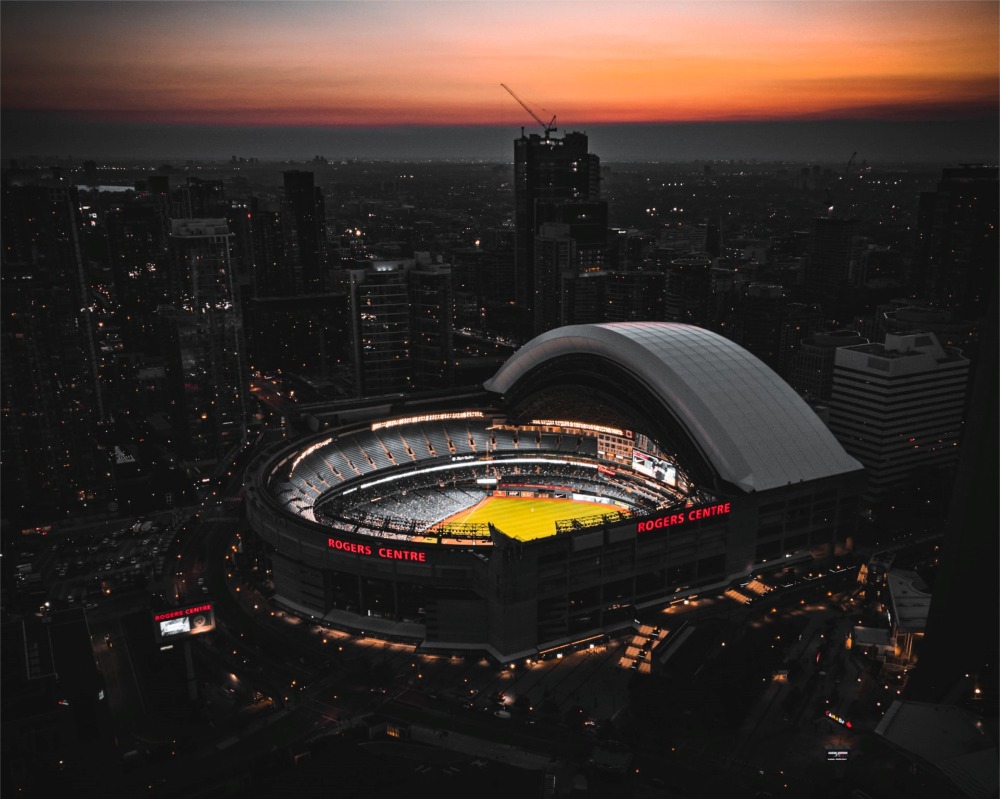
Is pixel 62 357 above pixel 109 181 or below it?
below

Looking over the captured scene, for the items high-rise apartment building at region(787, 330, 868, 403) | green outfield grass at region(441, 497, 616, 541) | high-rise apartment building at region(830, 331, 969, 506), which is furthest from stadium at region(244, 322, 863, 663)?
high-rise apartment building at region(787, 330, 868, 403)

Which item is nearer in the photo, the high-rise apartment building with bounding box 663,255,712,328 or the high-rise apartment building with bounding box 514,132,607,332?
the high-rise apartment building with bounding box 663,255,712,328

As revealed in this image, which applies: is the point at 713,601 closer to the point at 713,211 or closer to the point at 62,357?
the point at 62,357

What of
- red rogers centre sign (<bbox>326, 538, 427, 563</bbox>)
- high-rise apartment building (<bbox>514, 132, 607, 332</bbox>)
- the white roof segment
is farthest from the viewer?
high-rise apartment building (<bbox>514, 132, 607, 332</bbox>)

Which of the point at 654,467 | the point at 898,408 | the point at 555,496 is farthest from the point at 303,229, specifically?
the point at 898,408

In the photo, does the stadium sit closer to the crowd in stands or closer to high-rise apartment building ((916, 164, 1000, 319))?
the crowd in stands

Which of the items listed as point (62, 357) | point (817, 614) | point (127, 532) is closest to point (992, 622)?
point (817, 614)
